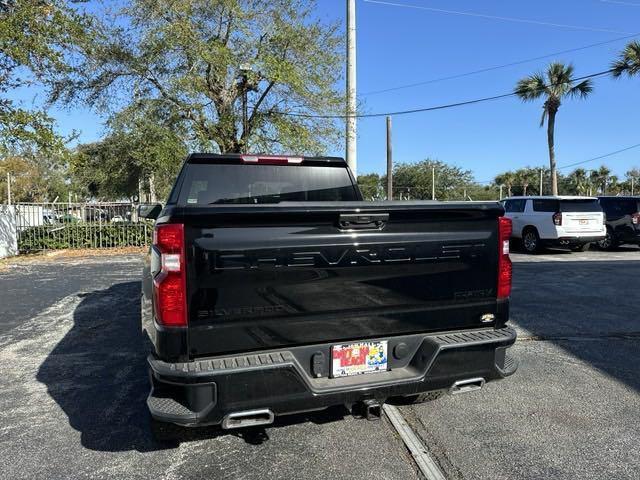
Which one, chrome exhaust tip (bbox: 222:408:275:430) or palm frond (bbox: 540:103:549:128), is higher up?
palm frond (bbox: 540:103:549:128)

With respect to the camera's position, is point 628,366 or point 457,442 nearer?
point 457,442

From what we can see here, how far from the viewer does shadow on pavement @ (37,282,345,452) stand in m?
3.57

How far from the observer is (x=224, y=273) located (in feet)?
8.89

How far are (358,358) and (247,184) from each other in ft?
6.79

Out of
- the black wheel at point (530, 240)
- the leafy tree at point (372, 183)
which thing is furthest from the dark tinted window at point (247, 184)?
the leafy tree at point (372, 183)

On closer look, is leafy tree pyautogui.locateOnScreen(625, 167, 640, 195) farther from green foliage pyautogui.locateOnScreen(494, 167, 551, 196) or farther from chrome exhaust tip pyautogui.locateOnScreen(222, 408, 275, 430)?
chrome exhaust tip pyautogui.locateOnScreen(222, 408, 275, 430)

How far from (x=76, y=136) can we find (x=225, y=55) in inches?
187

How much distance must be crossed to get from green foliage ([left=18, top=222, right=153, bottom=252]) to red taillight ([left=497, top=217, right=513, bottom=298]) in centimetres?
1536

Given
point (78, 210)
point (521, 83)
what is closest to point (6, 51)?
point (78, 210)

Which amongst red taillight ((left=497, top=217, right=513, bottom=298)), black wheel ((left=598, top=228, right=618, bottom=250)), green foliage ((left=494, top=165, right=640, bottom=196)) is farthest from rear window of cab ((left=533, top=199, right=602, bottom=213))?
green foliage ((left=494, top=165, right=640, bottom=196))

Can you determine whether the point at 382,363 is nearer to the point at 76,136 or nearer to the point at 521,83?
the point at 76,136

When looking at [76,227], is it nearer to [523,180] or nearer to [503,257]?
[503,257]

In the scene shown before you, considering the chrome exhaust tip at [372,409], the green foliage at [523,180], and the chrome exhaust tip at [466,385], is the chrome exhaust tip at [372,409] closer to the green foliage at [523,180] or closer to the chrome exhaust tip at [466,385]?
the chrome exhaust tip at [466,385]

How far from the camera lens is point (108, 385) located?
4598 millimetres
